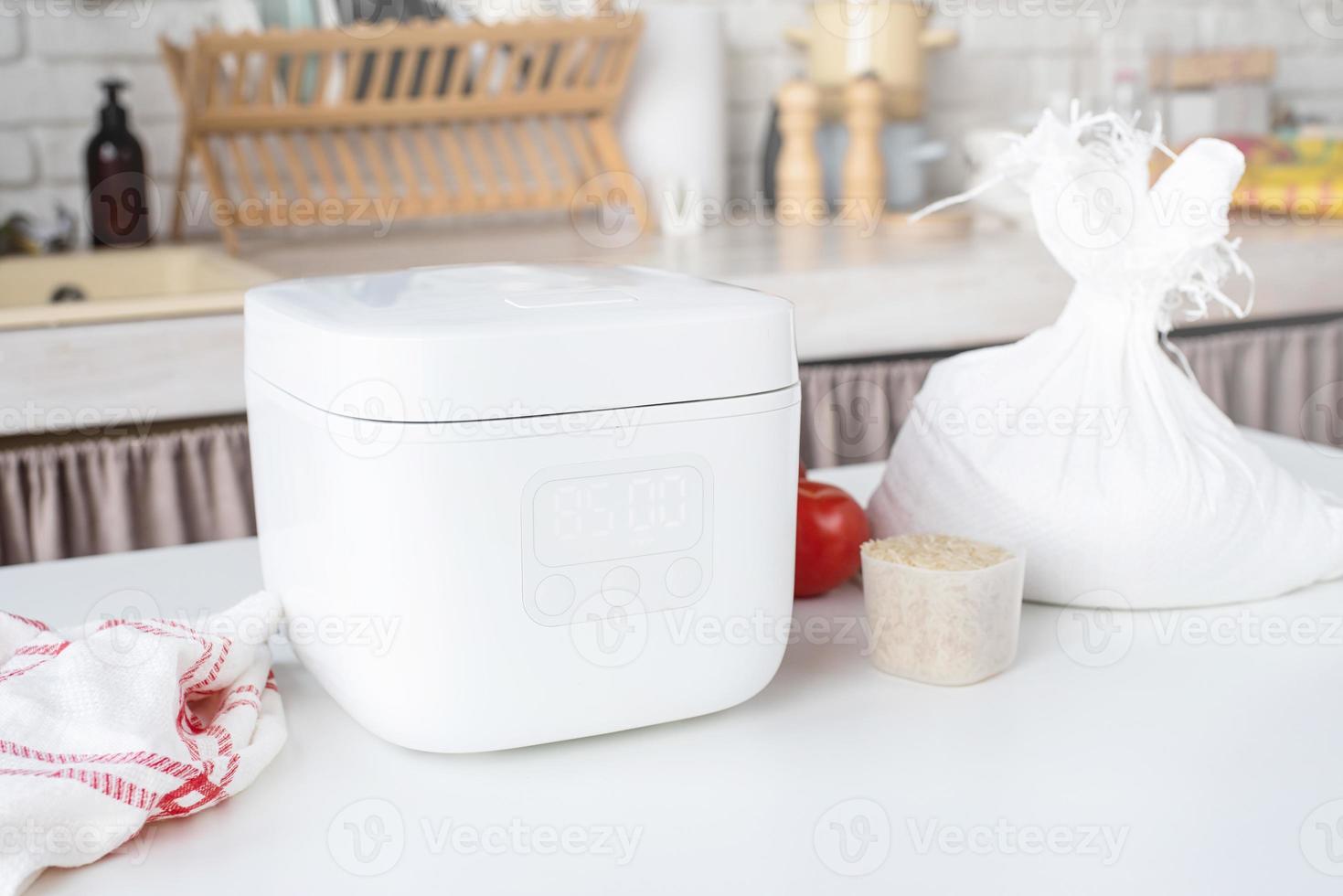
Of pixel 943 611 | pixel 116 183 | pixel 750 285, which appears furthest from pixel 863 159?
pixel 943 611

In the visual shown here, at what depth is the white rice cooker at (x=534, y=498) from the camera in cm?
55

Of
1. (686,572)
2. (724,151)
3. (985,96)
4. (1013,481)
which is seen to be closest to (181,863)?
(686,572)

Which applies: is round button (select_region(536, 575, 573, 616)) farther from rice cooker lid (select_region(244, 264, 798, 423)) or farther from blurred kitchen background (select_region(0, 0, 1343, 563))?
blurred kitchen background (select_region(0, 0, 1343, 563))

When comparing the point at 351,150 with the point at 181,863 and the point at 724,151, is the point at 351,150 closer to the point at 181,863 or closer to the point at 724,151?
the point at 724,151

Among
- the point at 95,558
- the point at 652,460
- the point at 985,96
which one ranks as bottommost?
the point at 95,558

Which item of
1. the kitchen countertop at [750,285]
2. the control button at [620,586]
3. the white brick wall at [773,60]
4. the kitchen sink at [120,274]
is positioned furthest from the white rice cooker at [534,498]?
the white brick wall at [773,60]

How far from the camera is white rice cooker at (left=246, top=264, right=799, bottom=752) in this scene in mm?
549

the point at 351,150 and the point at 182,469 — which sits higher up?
the point at 351,150

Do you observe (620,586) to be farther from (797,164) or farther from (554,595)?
(797,164)

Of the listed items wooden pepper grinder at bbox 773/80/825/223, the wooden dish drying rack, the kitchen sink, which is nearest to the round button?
the kitchen sink

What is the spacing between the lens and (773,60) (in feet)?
7.98

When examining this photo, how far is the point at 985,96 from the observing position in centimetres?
259

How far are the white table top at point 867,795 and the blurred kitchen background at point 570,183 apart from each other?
2.86 ft

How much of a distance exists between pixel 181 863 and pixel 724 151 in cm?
199
